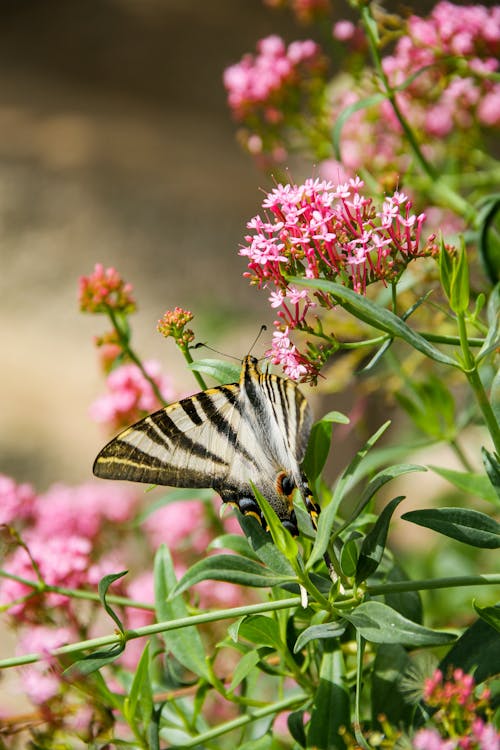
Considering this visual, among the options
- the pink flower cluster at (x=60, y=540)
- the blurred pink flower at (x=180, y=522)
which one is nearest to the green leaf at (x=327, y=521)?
the pink flower cluster at (x=60, y=540)

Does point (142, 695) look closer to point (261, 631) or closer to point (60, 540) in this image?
point (261, 631)

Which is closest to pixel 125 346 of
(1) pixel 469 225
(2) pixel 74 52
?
(1) pixel 469 225

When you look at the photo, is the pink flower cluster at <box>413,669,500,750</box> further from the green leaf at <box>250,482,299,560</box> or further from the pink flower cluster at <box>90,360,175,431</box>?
the pink flower cluster at <box>90,360,175,431</box>

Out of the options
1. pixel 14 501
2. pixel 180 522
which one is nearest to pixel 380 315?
pixel 14 501

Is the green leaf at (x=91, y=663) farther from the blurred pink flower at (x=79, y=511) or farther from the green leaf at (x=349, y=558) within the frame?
the blurred pink flower at (x=79, y=511)

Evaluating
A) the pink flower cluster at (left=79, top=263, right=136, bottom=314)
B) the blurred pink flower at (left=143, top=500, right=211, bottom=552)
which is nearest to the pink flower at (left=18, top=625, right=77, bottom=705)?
the pink flower cluster at (left=79, top=263, right=136, bottom=314)
